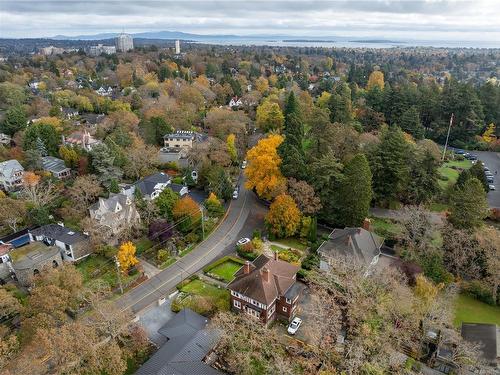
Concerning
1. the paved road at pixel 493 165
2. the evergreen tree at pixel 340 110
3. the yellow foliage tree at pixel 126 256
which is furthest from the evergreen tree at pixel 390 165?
the yellow foliage tree at pixel 126 256

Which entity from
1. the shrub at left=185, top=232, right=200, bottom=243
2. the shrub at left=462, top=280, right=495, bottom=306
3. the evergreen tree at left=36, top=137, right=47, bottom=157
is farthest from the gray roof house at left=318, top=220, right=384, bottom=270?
the evergreen tree at left=36, top=137, right=47, bottom=157

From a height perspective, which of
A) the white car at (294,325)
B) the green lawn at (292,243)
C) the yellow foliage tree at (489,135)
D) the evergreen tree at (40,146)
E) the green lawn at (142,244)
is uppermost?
the yellow foliage tree at (489,135)

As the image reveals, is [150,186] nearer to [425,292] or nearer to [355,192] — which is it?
[355,192]

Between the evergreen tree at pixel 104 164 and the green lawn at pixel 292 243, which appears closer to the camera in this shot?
the green lawn at pixel 292 243

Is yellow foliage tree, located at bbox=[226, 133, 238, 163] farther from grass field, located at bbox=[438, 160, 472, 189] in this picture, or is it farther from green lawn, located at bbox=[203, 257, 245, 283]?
grass field, located at bbox=[438, 160, 472, 189]

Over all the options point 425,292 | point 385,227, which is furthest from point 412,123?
point 425,292

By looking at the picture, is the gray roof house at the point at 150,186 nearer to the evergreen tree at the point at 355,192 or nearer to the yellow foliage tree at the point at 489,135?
the evergreen tree at the point at 355,192
